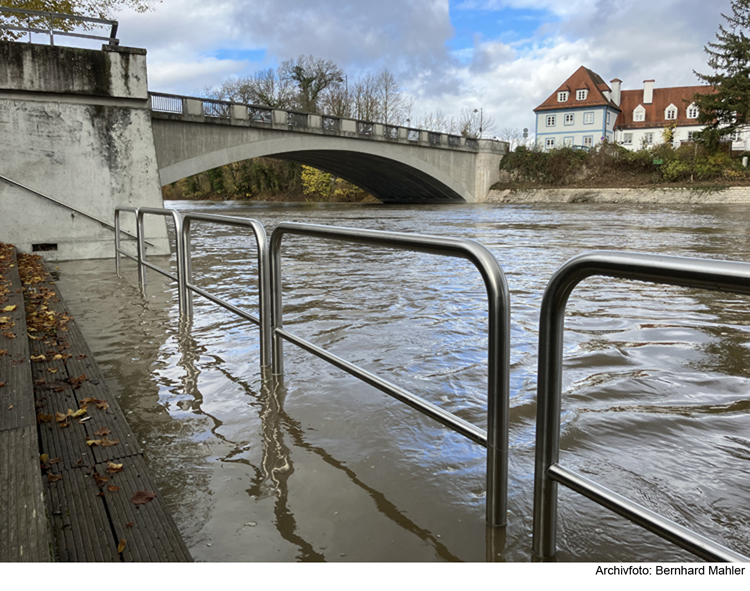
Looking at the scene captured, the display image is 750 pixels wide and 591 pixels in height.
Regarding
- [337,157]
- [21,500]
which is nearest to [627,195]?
[337,157]

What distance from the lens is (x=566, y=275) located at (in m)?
1.64

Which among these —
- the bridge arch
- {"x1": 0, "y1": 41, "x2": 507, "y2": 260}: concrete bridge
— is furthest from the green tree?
{"x1": 0, "y1": 41, "x2": 507, "y2": 260}: concrete bridge

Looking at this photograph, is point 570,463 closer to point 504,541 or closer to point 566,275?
point 504,541

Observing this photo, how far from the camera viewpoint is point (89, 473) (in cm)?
228

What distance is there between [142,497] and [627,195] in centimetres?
3829

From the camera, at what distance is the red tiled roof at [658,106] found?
69.3 meters

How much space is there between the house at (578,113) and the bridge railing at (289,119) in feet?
106

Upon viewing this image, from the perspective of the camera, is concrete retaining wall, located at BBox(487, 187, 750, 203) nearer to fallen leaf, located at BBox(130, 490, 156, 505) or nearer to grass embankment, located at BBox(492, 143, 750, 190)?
grass embankment, located at BBox(492, 143, 750, 190)

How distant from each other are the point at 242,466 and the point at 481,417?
1233mm

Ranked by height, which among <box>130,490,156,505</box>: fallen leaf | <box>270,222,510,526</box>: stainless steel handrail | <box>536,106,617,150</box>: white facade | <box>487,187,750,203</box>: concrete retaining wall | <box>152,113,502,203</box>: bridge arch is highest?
<box>536,106,617,150</box>: white facade

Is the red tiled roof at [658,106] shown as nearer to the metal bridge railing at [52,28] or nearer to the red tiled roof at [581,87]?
the red tiled roof at [581,87]

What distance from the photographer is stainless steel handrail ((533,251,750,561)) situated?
134 cm

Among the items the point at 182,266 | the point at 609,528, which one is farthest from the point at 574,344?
the point at 182,266

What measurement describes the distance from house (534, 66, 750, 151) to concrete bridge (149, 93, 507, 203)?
26.3 m
